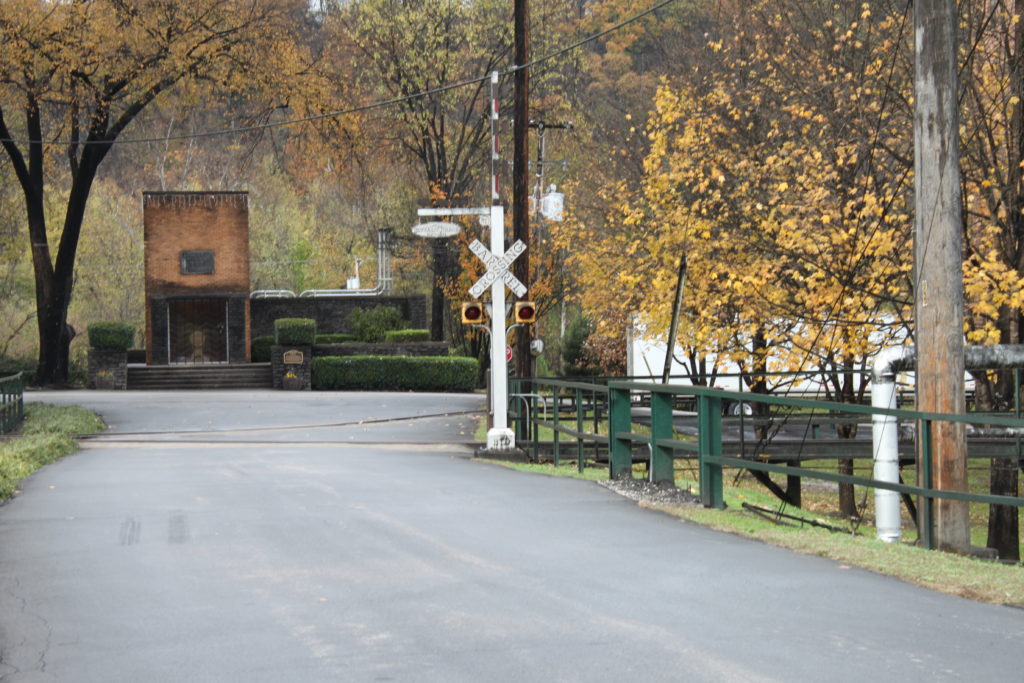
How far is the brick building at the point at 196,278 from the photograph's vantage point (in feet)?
165

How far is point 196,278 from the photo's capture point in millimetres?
50719

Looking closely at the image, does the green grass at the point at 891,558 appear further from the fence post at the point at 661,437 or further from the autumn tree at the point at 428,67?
the autumn tree at the point at 428,67

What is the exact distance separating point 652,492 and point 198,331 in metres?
40.4

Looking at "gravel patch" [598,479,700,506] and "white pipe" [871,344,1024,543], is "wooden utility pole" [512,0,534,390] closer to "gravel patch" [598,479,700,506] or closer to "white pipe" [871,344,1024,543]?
"white pipe" [871,344,1024,543]

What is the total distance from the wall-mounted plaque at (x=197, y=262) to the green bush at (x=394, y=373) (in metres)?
6.82

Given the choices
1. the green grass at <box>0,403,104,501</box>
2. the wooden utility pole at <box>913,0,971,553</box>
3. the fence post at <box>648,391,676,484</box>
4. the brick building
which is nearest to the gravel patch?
the fence post at <box>648,391,676,484</box>

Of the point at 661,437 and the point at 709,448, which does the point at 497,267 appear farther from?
the point at 709,448

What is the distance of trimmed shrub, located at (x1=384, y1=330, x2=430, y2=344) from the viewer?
166ft

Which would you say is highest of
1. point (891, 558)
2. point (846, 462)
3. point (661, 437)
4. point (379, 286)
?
point (379, 286)

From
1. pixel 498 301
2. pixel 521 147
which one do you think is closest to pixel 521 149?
pixel 521 147

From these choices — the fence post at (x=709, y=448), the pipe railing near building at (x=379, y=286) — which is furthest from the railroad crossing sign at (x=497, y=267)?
the pipe railing near building at (x=379, y=286)

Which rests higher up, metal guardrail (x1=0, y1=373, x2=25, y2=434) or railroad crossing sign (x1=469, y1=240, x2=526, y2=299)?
railroad crossing sign (x1=469, y1=240, x2=526, y2=299)

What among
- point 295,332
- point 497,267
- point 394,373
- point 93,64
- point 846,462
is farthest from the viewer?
point 394,373

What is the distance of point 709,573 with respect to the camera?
8.52m
